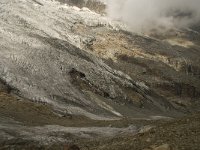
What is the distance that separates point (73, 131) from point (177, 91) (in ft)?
481

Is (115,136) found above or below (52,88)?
below

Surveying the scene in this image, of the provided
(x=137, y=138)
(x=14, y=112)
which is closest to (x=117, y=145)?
(x=137, y=138)

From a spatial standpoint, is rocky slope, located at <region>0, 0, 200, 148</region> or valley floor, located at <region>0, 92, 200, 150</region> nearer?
valley floor, located at <region>0, 92, 200, 150</region>

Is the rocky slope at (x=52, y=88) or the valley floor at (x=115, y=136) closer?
the valley floor at (x=115, y=136)

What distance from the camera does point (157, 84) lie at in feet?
639

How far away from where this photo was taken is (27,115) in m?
62.9

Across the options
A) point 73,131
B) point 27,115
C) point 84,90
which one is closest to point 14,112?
point 27,115

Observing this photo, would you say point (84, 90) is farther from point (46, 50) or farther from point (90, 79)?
point (46, 50)

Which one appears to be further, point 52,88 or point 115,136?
point 52,88

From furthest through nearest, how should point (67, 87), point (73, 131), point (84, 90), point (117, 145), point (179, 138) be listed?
point (84, 90), point (67, 87), point (73, 131), point (117, 145), point (179, 138)

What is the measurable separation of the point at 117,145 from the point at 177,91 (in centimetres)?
17121

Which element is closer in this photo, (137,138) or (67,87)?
(137,138)

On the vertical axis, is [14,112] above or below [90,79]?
below

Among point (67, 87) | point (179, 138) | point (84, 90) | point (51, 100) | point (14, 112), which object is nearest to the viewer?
point (179, 138)
